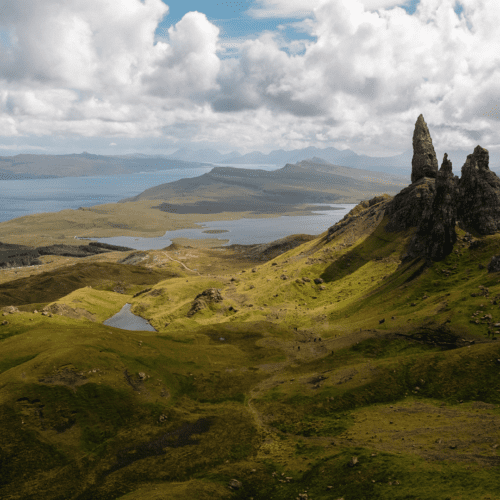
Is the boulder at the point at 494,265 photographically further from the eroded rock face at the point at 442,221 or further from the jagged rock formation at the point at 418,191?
the jagged rock formation at the point at 418,191

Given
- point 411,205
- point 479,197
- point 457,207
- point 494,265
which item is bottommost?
point 494,265

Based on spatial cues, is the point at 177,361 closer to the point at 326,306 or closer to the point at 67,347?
the point at 67,347

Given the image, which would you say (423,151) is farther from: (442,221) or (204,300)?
(204,300)

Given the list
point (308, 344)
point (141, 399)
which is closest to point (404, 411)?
point (308, 344)

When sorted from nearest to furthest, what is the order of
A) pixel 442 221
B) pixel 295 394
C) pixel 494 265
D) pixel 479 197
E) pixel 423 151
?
pixel 295 394, pixel 494 265, pixel 442 221, pixel 479 197, pixel 423 151

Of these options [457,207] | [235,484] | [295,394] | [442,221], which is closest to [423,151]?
[457,207]

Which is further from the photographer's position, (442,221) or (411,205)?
(411,205)
